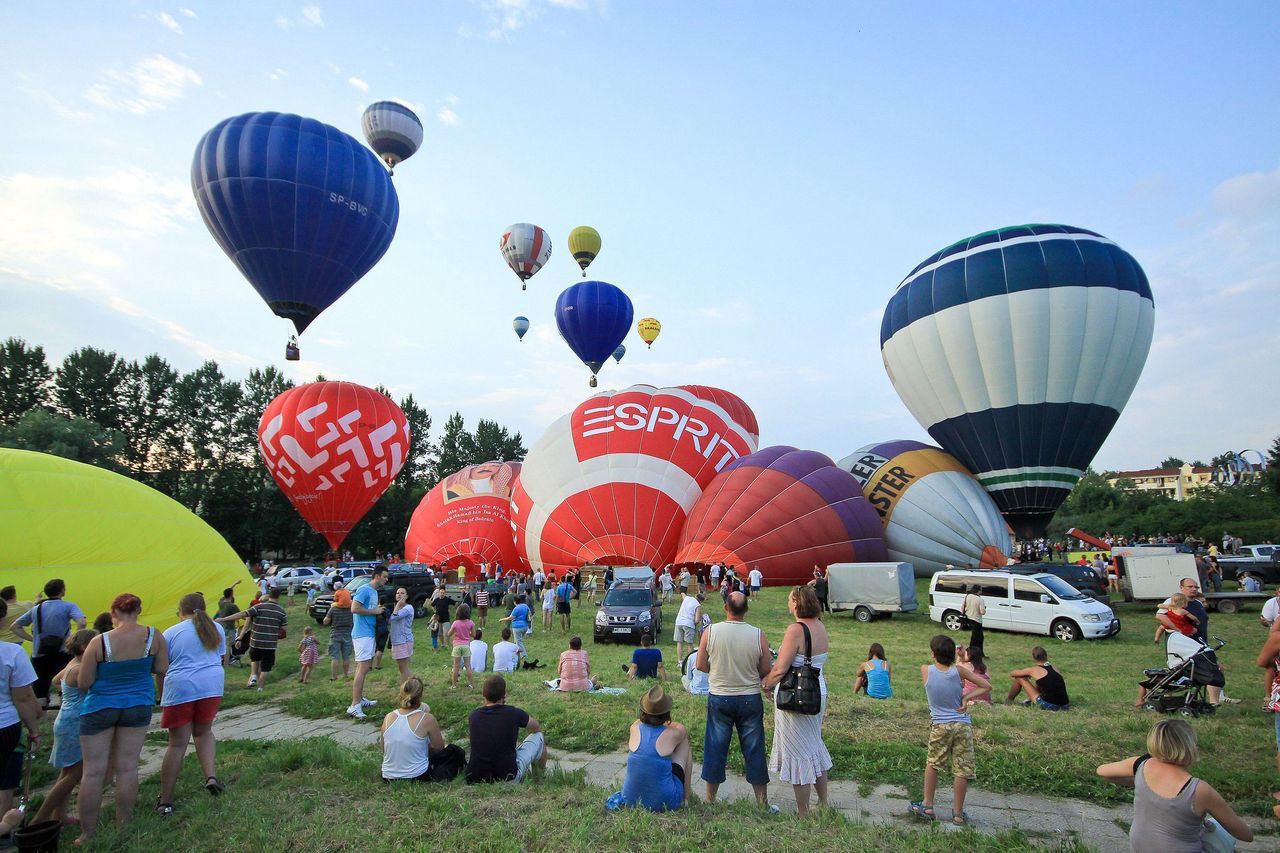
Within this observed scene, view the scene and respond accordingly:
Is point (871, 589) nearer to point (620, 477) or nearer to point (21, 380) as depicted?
point (620, 477)

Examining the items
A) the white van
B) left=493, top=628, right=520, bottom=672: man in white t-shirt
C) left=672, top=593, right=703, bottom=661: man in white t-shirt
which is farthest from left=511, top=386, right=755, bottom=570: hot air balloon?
left=493, top=628, right=520, bottom=672: man in white t-shirt

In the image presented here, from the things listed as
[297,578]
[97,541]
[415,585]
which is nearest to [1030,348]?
[415,585]

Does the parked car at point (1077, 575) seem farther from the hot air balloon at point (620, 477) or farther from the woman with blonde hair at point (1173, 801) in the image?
the woman with blonde hair at point (1173, 801)

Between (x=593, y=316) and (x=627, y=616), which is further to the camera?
(x=593, y=316)

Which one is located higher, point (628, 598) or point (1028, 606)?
point (628, 598)

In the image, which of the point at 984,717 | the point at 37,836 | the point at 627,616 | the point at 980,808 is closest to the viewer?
the point at 37,836

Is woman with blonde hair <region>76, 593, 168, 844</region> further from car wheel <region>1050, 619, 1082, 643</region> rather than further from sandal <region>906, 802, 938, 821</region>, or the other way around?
car wheel <region>1050, 619, 1082, 643</region>

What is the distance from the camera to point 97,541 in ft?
39.3

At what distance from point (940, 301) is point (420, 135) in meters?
23.3

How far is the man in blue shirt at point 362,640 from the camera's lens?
8398mm

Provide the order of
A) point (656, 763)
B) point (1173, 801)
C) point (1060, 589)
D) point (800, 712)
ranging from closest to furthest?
point (1173, 801)
point (656, 763)
point (800, 712)
point (1060, 589)

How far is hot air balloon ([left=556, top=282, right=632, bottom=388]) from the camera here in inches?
1378

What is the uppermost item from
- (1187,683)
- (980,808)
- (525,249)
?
(525,249)

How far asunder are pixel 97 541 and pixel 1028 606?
1838 cm
